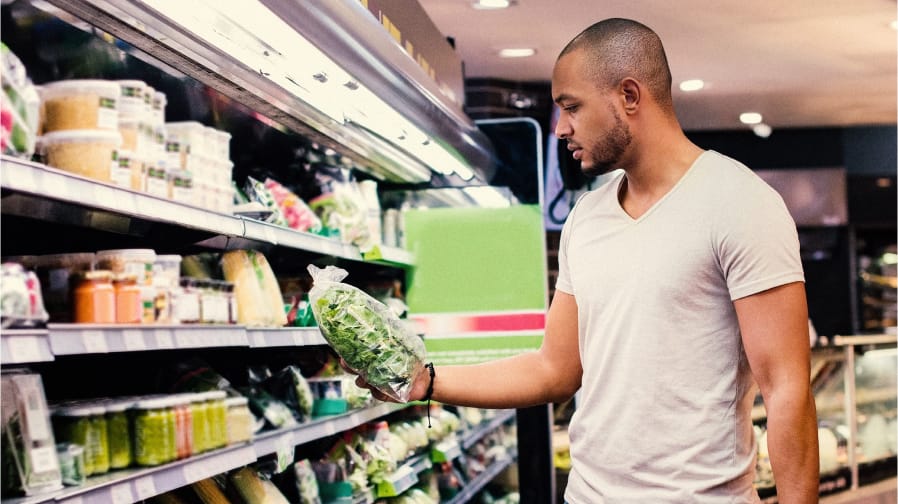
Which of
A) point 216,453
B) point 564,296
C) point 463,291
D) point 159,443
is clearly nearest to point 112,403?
point 159,443

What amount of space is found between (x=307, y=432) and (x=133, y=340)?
4.05 ft

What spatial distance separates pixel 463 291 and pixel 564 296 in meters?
2.52

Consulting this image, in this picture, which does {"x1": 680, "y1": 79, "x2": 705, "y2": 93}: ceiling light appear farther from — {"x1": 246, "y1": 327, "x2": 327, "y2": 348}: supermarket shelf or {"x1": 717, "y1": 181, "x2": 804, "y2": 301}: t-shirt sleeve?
{"x1": 717, "y1": 181, "x2": 804, "y2": 301}: t-shirt sleeve

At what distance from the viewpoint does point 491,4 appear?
20.3ft

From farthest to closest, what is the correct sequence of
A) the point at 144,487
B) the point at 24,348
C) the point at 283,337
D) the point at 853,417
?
the point at 853,417
the point at 283,337
the point at 144,487
the point at 24,348

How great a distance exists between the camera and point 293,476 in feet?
12.2

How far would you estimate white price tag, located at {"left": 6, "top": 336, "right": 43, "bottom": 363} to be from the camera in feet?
6.11

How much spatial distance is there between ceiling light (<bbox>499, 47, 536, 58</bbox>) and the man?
5075mm

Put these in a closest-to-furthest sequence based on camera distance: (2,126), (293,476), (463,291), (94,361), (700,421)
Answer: (2,126) < (700,421) < (94,361) < (293,476) < (463,291)

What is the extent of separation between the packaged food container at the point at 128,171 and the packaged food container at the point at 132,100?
13 centimetres

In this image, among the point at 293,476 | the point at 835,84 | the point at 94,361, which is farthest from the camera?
the point at 835,84

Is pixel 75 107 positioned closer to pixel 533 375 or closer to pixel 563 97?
pixel 563 97

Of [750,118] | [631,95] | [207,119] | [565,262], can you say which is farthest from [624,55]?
[750,118]

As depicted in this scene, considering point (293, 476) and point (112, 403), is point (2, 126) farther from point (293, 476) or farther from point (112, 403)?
point (293, 476)
